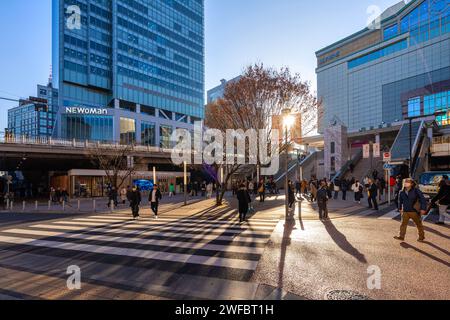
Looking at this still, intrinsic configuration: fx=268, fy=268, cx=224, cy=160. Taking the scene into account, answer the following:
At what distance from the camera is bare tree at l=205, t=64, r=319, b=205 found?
58.5 feet

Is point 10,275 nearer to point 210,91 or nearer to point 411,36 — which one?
point 411,36

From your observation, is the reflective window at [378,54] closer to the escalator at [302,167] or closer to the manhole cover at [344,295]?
the escalator at [302,167]

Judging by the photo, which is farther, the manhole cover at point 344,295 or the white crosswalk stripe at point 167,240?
the white crosswalk stripe at point 167,240

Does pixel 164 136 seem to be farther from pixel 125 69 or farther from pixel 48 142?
pixel 48 142

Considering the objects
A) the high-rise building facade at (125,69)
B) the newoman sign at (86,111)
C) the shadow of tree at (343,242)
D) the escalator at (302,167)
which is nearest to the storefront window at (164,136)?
the high-rise building facade at (125,69)

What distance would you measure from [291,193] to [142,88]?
170 ft

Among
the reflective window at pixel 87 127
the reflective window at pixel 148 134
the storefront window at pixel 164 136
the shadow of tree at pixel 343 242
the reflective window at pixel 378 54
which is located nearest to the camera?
the shadow of tree at pixel 343 242

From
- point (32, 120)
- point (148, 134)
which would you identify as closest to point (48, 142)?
point (148, 134)

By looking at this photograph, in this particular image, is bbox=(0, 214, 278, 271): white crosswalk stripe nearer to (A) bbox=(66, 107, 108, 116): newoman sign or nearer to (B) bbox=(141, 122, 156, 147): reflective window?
(A) bbox=(66, 107, 108, 116): newoman sign

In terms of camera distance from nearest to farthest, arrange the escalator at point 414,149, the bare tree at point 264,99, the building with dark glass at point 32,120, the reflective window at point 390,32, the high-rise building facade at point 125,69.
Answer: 1. the bare tree at point 264,99
2. the escalator at point 414,149
3. the high-rise building facade at point 125,69
4. the reflective window at point 390,32
5. the building with dark glass at point 32,120

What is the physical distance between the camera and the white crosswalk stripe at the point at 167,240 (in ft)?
21.0

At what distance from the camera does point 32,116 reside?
120 meters

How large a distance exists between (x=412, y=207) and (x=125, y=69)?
58.3 metres

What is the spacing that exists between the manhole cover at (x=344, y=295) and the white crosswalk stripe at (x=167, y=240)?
1714 mm
